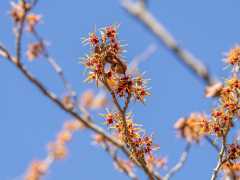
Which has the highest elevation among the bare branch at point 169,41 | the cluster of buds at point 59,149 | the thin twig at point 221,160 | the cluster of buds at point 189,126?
the cluster of buds at point 59,149

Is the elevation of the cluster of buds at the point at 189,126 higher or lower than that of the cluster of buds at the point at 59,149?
lower

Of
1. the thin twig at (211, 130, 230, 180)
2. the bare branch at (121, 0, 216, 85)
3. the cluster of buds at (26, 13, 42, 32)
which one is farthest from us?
the cluster of buds at (26, 13, 42, 32)

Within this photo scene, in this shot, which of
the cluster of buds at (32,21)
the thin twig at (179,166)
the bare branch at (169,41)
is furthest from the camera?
the cluster of buds at (32,21)

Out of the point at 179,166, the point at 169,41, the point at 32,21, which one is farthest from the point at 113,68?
the point at 32,21

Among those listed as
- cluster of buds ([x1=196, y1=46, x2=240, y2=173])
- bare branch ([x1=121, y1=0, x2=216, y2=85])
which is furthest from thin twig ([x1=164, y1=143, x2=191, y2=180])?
bare branch ([x1=121, y1=0, x2=216, y2=85])

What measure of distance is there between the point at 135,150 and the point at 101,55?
58 centimetres

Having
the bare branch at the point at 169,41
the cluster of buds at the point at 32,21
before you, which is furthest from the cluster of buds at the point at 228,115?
the cluster of buds at the point at 32,21

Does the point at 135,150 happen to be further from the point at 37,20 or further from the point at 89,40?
the point at 37,20

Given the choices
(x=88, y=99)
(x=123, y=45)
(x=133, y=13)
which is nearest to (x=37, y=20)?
(x=88, y=99)

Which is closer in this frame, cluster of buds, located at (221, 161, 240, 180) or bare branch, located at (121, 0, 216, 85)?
bare branch, located at (121, 0, 216, 85)

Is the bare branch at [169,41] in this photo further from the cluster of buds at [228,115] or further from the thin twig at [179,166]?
the thin twig at [179,166]

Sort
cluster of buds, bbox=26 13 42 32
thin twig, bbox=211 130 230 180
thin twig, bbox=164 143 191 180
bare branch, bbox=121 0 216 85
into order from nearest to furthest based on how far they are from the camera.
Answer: bare branch, bbox=121 0 216 85 < thin twig, bbox=211 130 230 180 < thin twig, bbox=164 143 191 180 < cluster of buds, bbox=26 13 42 32

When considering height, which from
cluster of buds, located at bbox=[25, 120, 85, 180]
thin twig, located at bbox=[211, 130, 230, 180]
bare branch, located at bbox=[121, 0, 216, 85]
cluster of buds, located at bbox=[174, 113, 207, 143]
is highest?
cluster of buds, located at bbox=[25, 120, 85, 180]

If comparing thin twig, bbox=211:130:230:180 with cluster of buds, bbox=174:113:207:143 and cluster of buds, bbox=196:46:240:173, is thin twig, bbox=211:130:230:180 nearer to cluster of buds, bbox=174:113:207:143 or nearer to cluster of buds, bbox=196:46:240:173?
cluster of buds, bbox=196:46:240:173
